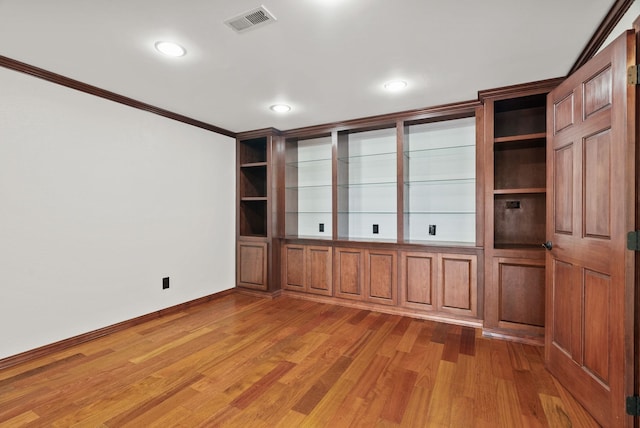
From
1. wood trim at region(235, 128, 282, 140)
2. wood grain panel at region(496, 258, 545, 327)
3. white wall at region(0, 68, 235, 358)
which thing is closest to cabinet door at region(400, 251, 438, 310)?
wood grain panel at region(496, 258, 545, 327)

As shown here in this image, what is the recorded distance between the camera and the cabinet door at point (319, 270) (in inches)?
157

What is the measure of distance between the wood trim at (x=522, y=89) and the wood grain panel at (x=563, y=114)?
23.9 inches

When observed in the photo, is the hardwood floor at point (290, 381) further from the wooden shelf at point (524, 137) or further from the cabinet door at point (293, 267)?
the wooden shelf at point (524, 137)

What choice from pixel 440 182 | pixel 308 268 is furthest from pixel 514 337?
pixel 308 268

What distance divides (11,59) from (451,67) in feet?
11.0

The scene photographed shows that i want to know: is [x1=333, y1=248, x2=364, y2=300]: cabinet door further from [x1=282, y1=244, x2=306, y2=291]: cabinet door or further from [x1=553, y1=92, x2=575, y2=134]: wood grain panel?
[x1=553, y1=92, x2=575, y2=134]: wood grain panel

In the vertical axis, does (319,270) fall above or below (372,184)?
below

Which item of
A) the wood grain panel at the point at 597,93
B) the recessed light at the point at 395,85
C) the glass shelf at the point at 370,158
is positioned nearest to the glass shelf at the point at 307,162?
the glass shelf at the point at 370,158

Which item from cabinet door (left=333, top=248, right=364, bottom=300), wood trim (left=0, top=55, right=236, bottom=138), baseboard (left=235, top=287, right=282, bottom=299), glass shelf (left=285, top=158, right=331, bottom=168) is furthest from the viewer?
glass shelf (left=285, top=158, right=331, bottom=168)

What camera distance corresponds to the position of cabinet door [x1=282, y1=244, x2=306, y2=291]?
165 inches

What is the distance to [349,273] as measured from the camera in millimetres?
3863

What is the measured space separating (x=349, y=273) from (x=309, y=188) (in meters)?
1.40

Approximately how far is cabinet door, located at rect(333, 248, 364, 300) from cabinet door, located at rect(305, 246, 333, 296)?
10 centimetres

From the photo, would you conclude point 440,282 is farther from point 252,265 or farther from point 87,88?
point 87,88
